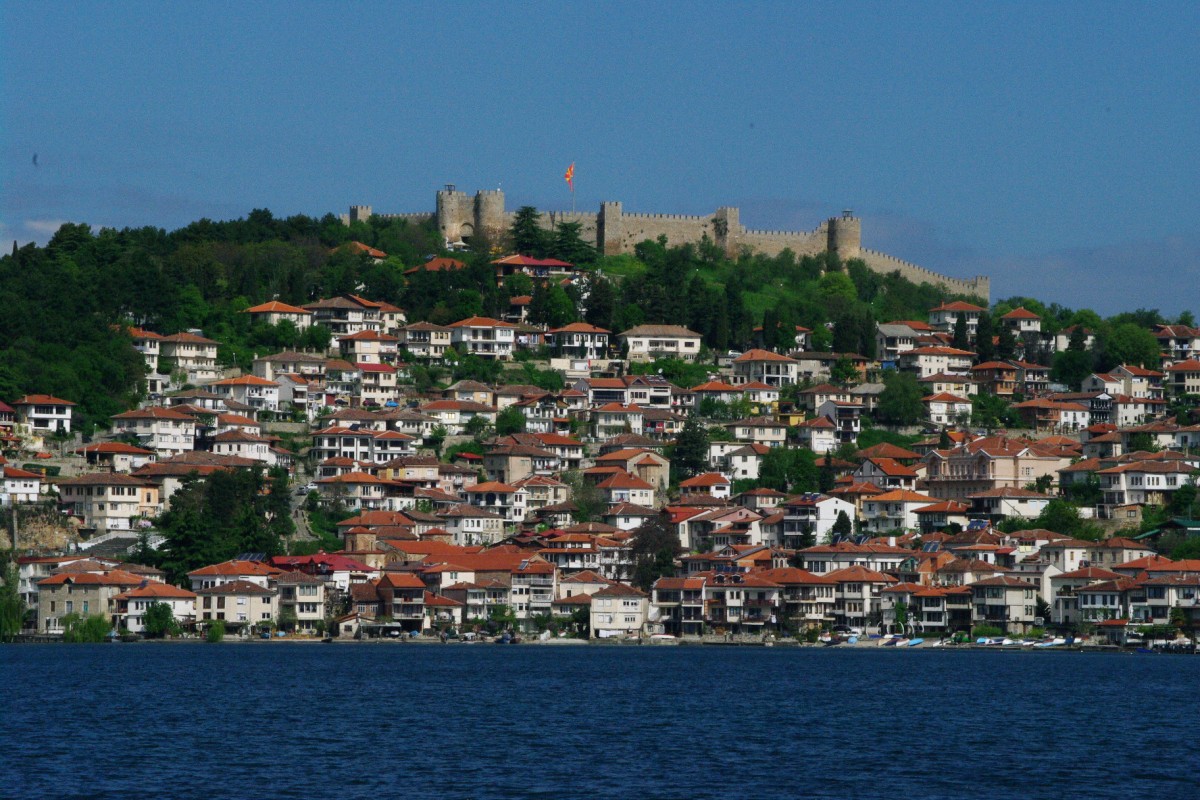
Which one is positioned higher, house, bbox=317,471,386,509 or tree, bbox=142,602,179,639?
house, bbox=317,471,386,509

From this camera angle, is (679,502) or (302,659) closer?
(302,659)

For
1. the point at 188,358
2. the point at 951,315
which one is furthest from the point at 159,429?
the point at 951,315

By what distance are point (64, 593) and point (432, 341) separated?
31983mm

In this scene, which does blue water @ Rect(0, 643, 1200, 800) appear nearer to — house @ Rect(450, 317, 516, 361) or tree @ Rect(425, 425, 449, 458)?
tree @ Rect(425, 425, 449, 458)

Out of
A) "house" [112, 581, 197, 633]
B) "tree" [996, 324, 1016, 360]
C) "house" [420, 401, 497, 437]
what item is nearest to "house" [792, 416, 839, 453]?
"house" [420, 401, 497, 437]

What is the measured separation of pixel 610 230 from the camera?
11525 cm

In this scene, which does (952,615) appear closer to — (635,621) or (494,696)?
(635,621)

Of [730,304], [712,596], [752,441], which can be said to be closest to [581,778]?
[712,596]

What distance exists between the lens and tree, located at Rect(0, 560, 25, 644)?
70.4 meters

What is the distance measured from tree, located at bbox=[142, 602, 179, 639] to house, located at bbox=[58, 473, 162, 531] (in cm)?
715

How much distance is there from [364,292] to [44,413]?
23.1 metres

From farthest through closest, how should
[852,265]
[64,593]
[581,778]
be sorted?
1. [852,265]
2. [64,593]
3. [581,778]

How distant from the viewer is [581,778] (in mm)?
36000

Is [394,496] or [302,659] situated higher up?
[394,496]
